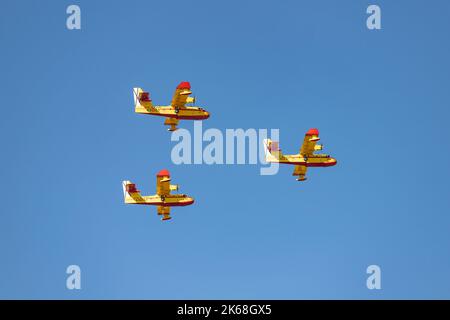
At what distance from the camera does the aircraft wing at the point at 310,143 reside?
144625 mm

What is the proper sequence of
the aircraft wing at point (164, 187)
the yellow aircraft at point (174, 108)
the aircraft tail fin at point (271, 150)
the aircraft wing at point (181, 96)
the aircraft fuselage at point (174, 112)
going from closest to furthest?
the aircraft wing at point (181, 96) < the yellow aircraft at point (174, 108) < the aircraft fuselage at point (174, 112) < the aircraft wing at point (164, 187) < the aircraft tail fin at point (271, 150)

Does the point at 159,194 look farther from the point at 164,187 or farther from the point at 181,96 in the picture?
the point at 181,96

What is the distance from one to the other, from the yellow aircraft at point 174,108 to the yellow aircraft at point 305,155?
35.1 ft

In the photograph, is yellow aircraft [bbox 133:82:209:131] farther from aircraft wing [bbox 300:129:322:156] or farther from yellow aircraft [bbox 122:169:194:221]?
aircraft wing [bbox 300:129:322:156]

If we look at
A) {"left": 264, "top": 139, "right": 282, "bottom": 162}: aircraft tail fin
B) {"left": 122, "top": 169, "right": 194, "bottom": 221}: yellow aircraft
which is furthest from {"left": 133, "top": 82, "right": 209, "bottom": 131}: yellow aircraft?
{"left": 264, "top": 139, "right": 282, "bottom": 162}: aircraft tail fin

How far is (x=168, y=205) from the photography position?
145375mm

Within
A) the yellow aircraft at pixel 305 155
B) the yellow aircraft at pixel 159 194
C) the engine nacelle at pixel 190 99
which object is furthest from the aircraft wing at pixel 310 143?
the yellow aircraft at pixel 159 194

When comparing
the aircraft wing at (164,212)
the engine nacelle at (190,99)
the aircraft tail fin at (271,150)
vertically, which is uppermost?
the engine nacelle at (190,99)

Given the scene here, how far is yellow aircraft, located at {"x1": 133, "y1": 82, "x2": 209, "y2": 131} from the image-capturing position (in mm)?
143000

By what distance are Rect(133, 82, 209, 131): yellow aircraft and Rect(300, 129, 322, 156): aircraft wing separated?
1468 centimetres

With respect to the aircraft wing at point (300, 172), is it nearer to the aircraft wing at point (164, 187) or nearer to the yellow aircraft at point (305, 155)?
the yellow aircraft at point (305, 155)

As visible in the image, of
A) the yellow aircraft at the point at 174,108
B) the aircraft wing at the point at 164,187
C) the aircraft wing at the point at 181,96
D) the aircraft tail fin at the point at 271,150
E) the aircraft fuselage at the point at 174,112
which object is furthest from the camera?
the aircraft tail fin at the point at 271,150
